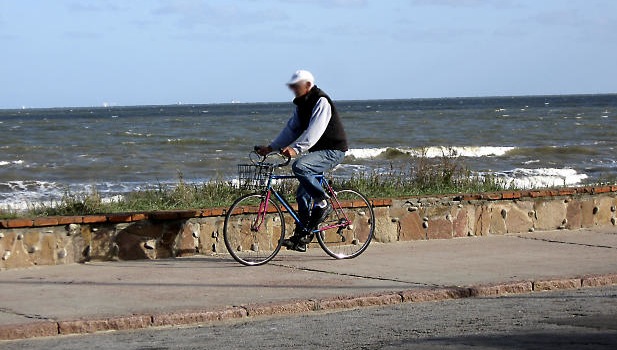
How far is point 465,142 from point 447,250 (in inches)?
1577

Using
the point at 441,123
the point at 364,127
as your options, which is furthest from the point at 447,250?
the point at 441,123

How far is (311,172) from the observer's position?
1085 cm

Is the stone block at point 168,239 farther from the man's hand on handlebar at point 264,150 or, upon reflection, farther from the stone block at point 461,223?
the stone block at point 461,223

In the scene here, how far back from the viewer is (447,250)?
468 inches

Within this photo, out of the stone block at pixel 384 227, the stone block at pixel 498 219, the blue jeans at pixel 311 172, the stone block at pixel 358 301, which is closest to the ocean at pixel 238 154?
the stone block at pixel 498 219

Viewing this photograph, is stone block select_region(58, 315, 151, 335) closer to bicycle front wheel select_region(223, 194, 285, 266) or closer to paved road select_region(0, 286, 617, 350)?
paved road select_region(0, 286, 617, 350)

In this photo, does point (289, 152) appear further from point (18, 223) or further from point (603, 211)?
point (603, 211)

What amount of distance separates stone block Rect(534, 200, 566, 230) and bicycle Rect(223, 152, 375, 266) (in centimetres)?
272

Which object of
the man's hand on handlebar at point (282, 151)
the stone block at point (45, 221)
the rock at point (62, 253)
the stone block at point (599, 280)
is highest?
the man's hand on handlebar at point (282, 151)

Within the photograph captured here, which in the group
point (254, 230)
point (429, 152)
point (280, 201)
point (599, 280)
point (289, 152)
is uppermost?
point (289, 152)

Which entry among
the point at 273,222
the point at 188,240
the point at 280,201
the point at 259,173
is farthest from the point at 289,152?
the point at 188,240

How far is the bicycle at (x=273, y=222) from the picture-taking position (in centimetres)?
1109

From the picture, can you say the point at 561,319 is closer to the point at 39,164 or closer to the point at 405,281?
the point at 405,281

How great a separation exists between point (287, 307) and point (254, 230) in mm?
2645
